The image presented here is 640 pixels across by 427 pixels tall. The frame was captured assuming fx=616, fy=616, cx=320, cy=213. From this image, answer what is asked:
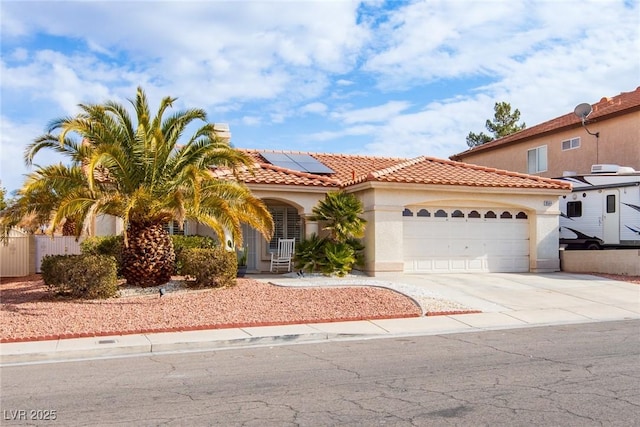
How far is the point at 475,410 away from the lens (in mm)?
6191

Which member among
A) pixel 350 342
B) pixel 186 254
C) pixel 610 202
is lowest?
pixel 350 342

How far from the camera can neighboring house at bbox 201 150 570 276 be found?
734 inches

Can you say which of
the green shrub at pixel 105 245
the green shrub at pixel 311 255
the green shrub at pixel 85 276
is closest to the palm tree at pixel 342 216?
the green shrub at pixel 311 255

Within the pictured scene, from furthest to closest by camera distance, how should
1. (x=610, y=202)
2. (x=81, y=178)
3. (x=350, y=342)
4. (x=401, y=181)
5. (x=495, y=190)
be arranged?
(x=610, y=202)
(x=495, y=190)
(x=401, y=181)
(x=81, y=178)
(x=350, y=342)

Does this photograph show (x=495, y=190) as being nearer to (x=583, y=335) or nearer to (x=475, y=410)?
(x=583, y=335)

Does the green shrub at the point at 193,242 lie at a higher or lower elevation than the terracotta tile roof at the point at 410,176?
lower

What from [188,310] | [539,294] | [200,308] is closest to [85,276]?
[188,310]

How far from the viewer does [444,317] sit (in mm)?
13117

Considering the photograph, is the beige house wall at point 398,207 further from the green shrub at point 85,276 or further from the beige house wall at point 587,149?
the beige house wall at point 587,149

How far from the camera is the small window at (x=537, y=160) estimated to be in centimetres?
2952

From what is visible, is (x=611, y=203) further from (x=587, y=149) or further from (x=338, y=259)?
(x=338, y=259)

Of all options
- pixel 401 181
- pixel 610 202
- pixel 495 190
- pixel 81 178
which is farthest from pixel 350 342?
pixel 610 202

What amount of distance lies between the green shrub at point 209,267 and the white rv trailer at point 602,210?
45.1ft

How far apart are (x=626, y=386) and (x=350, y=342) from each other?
4684 millimetres
